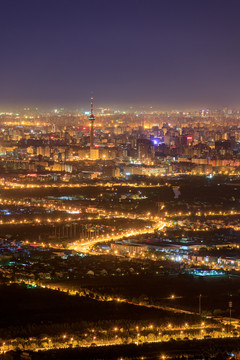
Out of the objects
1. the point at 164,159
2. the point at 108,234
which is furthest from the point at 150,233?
the point at 164,159

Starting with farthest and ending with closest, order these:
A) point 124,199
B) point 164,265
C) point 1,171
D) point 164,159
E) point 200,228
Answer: point 164,159, point 1,171, point 124,199, point 200,228, point 164,265

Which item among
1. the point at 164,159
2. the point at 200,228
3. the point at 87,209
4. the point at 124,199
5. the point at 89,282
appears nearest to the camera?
the point at 89,282

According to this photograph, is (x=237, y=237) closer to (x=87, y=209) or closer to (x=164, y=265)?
(x=164, y=265)

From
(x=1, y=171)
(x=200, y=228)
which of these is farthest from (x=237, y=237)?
(x=1, y=171)

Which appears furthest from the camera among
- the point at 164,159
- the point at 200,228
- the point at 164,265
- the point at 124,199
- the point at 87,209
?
the point at 164,159

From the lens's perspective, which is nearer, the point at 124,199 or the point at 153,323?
the point at 153,323

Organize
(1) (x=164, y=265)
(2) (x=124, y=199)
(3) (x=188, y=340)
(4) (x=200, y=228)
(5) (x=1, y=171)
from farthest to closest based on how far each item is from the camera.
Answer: (5) (x=1, y=171) → (2) (x=124, y=199) → (4) (x=200, y=228) → (1) (x=164, y=265) → (3) (x=188, y=340)

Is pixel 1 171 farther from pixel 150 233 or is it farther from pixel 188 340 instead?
pixel 188 340

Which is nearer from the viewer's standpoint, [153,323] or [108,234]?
[153,323]

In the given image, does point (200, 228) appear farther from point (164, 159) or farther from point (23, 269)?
point (164, 159)
